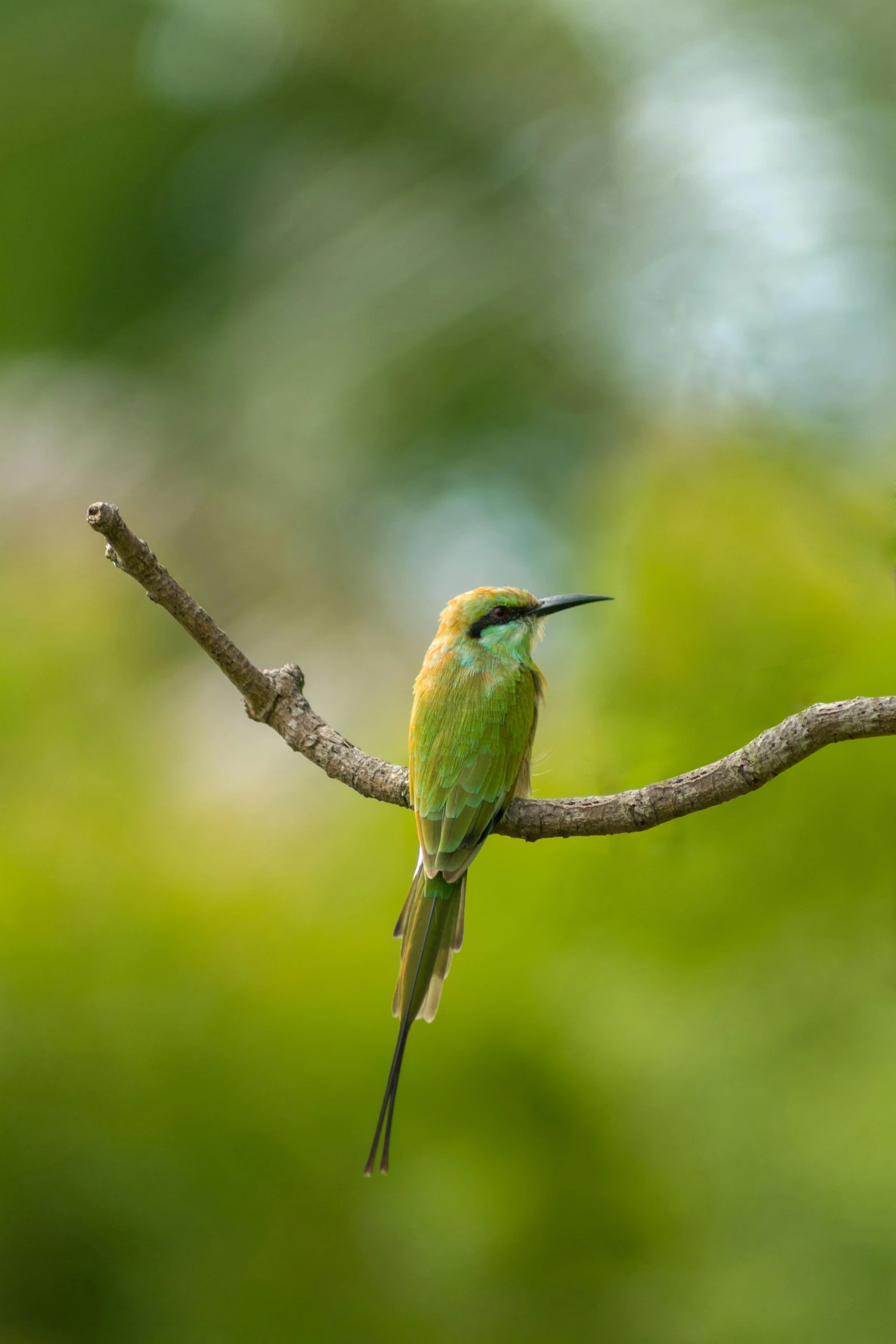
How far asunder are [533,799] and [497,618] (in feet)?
1.47

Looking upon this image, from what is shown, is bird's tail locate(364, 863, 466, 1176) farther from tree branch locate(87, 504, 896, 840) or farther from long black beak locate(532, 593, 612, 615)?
long black beak locate(532, 593, 612, 615)

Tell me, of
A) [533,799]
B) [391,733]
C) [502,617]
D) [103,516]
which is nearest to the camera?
[103,516]

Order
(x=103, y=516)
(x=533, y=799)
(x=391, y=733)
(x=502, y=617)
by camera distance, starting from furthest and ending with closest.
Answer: (x=391, y=733) < (x=502, y=617) < (x=533, y=799) < (x=103, y=516)

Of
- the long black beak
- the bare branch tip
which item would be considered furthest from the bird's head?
the bare branch tip

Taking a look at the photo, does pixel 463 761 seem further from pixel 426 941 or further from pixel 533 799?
pixel 426 941

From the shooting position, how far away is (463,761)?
2.14m

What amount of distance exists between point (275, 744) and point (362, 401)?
1.53 meters

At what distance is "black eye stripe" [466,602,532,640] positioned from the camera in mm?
2342

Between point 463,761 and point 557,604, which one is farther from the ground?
point 557,604

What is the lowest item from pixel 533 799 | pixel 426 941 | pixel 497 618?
pixel 426 941

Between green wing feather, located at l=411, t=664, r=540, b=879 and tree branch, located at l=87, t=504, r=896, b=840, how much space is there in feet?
0.18

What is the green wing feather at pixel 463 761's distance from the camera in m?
2.12

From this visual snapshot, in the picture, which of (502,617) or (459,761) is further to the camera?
(502,617)

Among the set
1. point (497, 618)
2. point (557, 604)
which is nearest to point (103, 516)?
point (497, 618)
